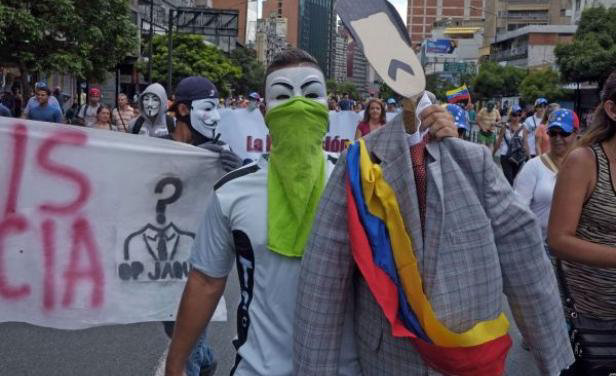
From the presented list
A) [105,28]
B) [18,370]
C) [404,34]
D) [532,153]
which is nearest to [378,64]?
[404,34]

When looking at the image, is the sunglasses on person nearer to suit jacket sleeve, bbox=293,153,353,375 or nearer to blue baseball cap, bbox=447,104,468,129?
blue baseball cap, bbox=447,104,468,129

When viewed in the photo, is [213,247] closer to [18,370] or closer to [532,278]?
[532,278]

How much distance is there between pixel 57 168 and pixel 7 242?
408mm

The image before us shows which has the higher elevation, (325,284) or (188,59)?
(188,59)

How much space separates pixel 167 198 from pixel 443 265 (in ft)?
7.16

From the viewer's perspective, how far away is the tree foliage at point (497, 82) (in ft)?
234

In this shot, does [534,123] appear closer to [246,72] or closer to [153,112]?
[153,112]

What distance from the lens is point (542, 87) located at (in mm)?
60875

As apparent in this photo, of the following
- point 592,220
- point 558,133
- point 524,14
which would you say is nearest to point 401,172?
point 592,220

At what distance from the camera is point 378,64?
180cm

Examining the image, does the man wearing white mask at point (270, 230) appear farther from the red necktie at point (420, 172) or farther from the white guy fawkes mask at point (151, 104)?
the white guy fawkes mask at point (151, 104)

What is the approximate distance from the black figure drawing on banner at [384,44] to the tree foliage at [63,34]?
57.3ft

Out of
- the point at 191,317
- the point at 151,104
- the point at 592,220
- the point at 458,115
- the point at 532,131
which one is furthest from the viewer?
the point at 532,131

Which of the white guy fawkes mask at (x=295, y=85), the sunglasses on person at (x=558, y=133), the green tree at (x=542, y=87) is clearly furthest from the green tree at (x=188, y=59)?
the white guy fawkes mask at (x=295, y=85)
